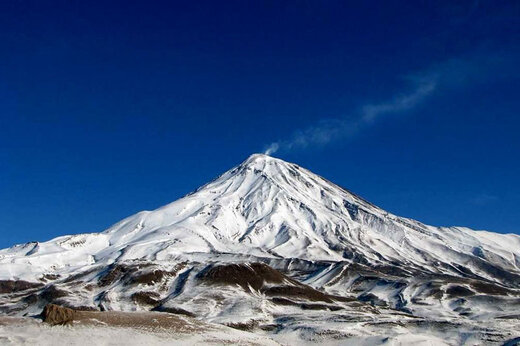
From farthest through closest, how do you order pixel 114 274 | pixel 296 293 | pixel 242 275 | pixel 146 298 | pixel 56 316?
pixel 114 274 < pixel 242 275 < pixel 146 298 < pixel 296 293 < pixel 56 316

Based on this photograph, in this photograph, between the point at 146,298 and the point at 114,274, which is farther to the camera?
the point at 114,274

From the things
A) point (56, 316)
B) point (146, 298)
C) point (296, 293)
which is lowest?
point (56, 316)

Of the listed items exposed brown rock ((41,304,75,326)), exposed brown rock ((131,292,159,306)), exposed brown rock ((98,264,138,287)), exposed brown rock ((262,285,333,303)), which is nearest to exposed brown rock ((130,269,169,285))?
exposed brown rock ((98,264,138,287))

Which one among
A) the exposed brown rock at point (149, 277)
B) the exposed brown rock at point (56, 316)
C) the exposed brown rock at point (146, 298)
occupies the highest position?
the exposed brown rock at point (149, 277)

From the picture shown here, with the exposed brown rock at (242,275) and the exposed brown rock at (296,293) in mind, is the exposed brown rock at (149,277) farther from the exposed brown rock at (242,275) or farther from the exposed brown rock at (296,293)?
the exposed brown rock at (296,293)

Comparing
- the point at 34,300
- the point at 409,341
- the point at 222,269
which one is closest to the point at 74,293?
the point at 34,300

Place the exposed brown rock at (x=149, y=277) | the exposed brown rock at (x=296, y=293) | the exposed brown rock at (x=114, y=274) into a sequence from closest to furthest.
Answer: the exposed brown rock at (x=296, y=293) → the exposed brown rock at (x=149, y=277) → the exposed brown rock at (x=114, y=274)

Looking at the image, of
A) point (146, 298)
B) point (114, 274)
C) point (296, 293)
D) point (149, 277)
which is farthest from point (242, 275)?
point (114, 274)

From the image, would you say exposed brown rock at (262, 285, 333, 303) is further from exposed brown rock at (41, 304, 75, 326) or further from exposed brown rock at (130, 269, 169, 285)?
exposed brown rock at (41, 304, 75, 326)

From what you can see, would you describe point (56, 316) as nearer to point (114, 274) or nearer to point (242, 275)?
point (242, 275)

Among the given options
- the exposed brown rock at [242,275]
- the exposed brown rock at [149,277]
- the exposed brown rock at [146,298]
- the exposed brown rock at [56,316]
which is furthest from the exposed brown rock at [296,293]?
the exposed brown rock at [56,316]

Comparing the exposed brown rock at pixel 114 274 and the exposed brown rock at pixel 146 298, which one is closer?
the exposed brown rock at pixel 146 298

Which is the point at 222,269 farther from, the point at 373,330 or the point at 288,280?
the point at 373,330
